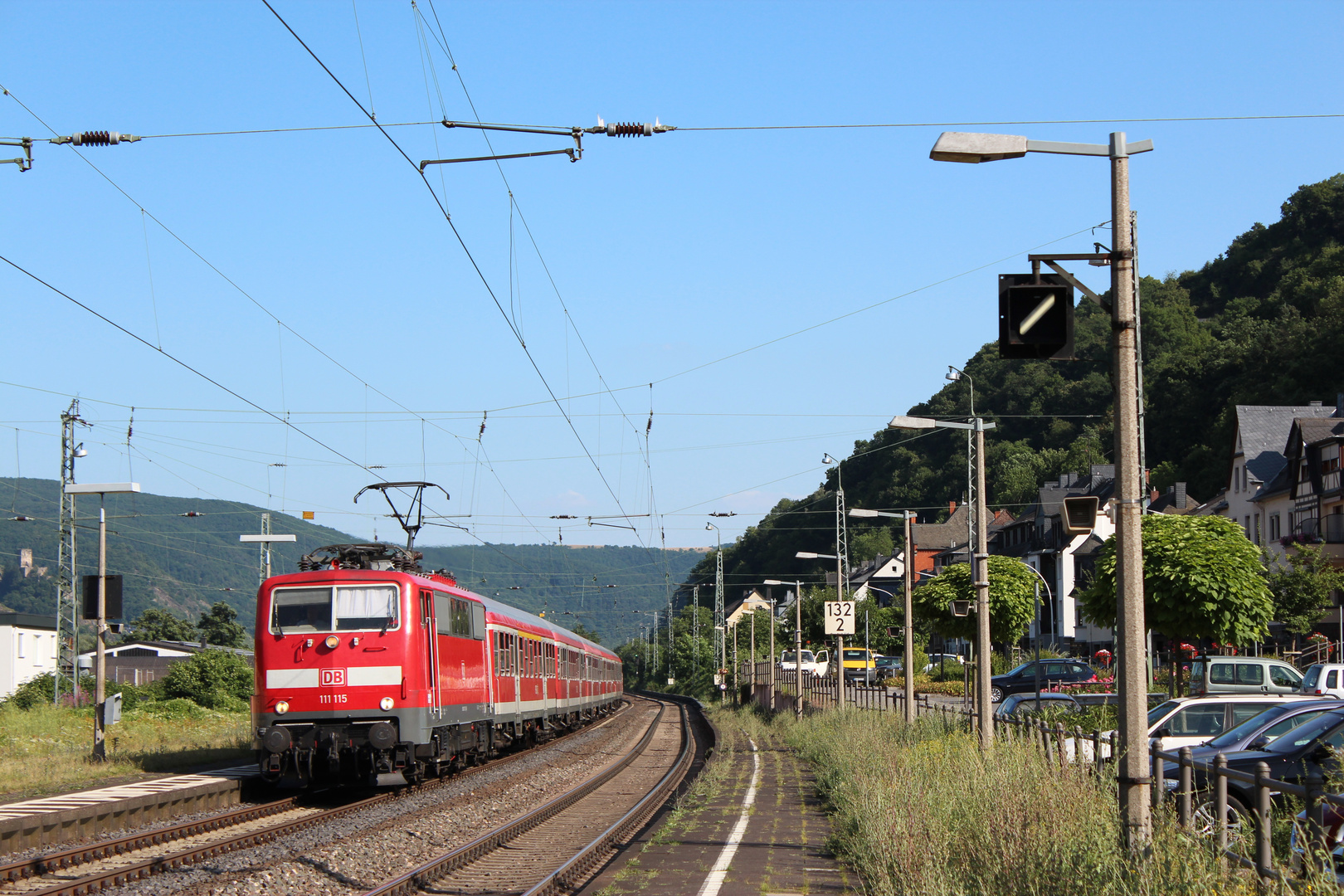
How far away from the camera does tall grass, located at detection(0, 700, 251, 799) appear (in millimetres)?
19359

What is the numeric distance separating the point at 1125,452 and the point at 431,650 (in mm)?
12291

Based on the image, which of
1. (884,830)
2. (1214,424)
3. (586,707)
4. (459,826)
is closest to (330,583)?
(459,826)

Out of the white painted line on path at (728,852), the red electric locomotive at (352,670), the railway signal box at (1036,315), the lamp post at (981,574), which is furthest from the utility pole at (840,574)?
the railway signal box at (1036,315)

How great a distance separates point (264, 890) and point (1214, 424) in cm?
7690

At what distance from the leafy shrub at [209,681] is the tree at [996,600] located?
22.6 meters

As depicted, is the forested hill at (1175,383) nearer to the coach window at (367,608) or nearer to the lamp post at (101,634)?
the lamp post at (101,634)

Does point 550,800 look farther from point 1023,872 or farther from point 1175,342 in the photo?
point 1175,342

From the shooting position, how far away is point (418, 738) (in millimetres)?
17797

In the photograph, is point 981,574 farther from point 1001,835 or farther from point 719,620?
point 719,620

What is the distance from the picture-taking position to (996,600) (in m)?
32.0

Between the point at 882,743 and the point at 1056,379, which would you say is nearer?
the point at 882,743

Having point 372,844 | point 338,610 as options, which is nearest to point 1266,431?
point 338,610

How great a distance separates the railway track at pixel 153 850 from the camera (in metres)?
11.0

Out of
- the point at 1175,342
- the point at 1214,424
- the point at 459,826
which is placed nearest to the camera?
the point at 459,826
